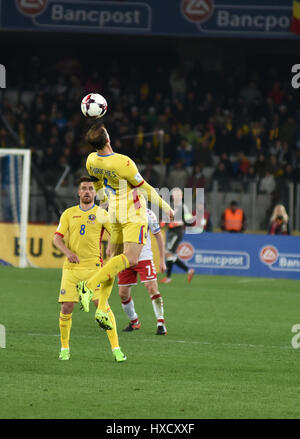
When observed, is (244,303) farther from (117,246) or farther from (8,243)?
(8,243)

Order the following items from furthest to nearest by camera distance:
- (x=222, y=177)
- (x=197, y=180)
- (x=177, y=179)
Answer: (x=222, y=177) < (x=177, y=179) < (x=197, y=180)

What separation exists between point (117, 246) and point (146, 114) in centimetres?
2058

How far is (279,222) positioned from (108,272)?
1418 cm

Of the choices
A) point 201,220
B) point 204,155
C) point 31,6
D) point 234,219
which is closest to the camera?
point 201,220

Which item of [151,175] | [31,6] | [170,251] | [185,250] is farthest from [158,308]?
[31,6]

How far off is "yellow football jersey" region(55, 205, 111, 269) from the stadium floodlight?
1273 centimetres

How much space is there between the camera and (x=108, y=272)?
33.4ft

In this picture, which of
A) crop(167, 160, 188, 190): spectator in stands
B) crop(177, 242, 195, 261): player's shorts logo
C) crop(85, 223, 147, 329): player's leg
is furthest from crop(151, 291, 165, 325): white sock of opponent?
crop(167, 160, 188, 190): spectator in stands

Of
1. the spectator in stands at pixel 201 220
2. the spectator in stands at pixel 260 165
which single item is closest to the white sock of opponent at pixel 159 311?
the spectator in stands at pixel 201 220

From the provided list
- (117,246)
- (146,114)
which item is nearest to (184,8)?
(146,114)

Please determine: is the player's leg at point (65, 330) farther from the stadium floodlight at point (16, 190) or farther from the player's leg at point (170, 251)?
the stadium floodlight at point (16, 190)

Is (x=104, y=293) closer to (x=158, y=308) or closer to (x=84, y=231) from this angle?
(x=84, y=231)

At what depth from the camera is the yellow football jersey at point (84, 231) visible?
36.6 ft
